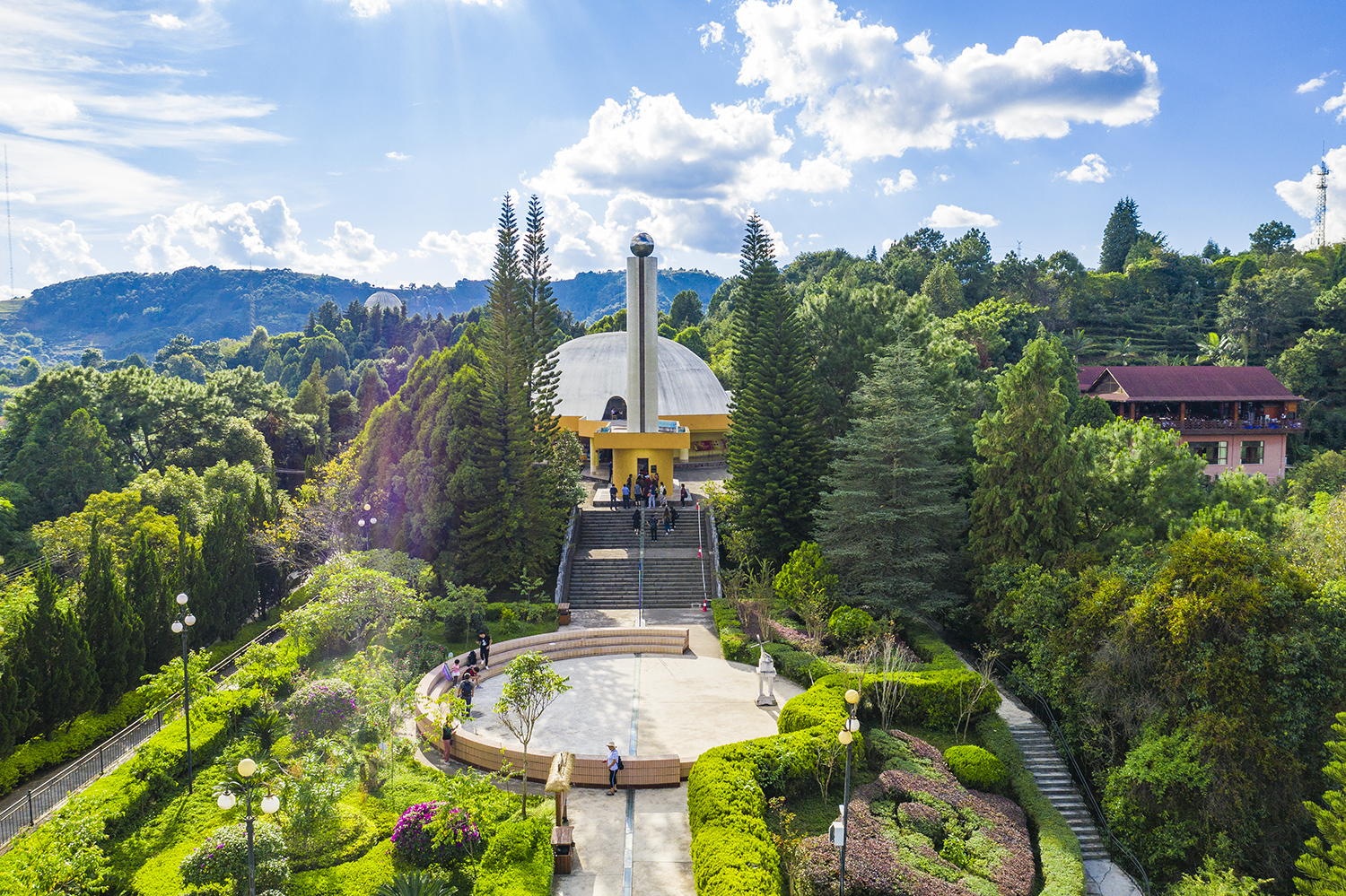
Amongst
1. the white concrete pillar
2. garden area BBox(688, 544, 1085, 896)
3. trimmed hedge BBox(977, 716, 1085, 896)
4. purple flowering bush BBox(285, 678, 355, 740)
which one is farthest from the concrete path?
the white concrete pillar

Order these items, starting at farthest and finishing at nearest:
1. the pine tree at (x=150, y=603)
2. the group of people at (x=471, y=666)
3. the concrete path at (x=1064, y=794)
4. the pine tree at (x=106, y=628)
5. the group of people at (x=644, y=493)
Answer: the group of people at (x=644, y=493) < the pine tree at (x=150, y=603) < the pine tree at (x=106, y=628) < the group of people at (x=471, y=666) < the concrete path at (x=1064, y=794)

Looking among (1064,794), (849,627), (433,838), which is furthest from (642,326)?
(433,838)

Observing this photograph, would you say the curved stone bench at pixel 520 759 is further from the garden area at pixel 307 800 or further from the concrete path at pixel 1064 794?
the concrete path at pixel 1064 794

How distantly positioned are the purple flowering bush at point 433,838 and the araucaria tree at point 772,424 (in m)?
18.3

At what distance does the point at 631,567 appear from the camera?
28250 millimetres

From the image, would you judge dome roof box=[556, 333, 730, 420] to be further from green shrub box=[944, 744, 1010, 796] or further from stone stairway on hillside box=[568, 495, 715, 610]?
green shrub box=[944, 744, 1010, 796]

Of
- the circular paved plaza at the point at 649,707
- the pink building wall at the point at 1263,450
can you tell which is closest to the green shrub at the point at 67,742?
the circular paved plaza at the point at 649,707

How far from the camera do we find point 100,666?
19469 millimetres

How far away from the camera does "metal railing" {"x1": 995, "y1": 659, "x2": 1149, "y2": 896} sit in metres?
15.1

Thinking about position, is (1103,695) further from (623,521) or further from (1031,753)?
(623,521)

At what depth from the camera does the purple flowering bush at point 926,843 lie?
12164 mm

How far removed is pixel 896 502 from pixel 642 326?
1425cm

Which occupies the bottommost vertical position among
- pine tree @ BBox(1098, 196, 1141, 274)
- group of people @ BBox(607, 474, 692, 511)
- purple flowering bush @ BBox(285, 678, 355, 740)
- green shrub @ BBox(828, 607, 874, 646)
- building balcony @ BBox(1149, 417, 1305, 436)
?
green shrub @ BBox(828, 607, 874, 646)

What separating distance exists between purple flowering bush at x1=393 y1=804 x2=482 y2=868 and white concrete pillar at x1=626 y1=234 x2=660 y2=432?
23440 mm
